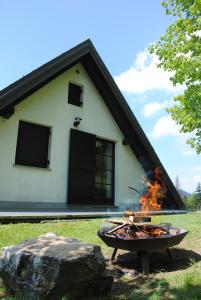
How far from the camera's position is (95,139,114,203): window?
12.0 metres

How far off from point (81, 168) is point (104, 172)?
143cm

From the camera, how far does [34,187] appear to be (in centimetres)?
990

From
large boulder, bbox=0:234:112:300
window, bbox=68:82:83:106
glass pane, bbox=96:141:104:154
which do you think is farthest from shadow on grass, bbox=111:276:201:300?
window, bbox=68:82:83:106

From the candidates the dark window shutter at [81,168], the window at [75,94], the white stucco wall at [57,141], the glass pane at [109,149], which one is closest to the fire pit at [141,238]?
the white stucco wall at [57,141]

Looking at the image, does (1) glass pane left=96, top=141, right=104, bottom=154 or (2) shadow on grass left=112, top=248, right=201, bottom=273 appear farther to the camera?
(1) glass pane left=96, top=141, right=104, bottom=154

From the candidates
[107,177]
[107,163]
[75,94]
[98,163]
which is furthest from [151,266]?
[75,94]

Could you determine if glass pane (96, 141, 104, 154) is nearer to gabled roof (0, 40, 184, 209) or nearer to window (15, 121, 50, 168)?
gabled roof (0, 40, 184, 209)

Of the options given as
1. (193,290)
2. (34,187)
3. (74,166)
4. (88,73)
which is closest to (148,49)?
(88,73)

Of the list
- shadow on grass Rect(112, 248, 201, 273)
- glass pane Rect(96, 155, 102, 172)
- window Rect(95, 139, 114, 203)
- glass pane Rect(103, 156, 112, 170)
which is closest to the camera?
shadow on grass Rect(112, 248, 201, 273)

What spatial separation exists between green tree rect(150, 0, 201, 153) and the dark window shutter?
3433 millimetres

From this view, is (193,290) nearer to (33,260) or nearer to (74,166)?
(33,260)

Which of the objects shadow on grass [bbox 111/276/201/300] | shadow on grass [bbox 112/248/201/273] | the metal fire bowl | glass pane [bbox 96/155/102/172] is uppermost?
glass pane [bbox 96/155/102/172]

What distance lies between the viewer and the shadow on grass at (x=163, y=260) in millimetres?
4777

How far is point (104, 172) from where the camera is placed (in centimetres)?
1231
